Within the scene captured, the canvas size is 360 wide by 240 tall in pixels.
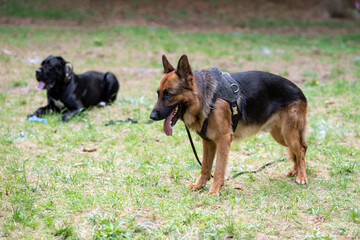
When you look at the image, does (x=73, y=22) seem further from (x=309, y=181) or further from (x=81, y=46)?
(x=309, y=181)

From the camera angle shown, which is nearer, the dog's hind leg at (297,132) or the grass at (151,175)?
the grass at (151,175)

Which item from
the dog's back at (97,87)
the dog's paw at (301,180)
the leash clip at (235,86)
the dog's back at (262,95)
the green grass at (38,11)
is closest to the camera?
the leash clip at (235,86)

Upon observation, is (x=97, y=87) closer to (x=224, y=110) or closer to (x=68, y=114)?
(x=68, y=114)

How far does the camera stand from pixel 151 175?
16.9 feet

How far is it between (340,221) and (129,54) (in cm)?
1002

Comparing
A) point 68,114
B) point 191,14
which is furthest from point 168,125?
point 191,14

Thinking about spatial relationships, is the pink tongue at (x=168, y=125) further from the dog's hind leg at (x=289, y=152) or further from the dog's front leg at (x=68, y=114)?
the dog's front leg at (x=68, y=114)

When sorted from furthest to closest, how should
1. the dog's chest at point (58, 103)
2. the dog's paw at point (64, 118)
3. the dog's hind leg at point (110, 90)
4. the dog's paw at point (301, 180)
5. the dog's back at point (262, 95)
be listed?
the dog's hind leg at point (110, 90), the dog's chest at point (58, 103), the dog's paw at point (64, 118), the dog's paw at point (301, 180), the dog's back at point (262, 95)

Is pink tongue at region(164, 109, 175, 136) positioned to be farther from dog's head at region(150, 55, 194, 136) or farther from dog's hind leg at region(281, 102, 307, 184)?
dog's hind leg at region(281, 102, 307, 184)

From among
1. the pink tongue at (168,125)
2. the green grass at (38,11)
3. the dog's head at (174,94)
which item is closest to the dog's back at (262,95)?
the dog's head at (174,94)

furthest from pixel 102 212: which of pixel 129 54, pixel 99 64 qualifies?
pixel 129 54

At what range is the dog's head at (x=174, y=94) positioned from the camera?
4.42m

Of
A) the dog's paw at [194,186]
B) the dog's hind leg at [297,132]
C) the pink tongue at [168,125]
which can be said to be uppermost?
the pink tongue at [168,125]

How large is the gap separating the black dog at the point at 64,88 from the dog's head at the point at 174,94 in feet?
12.3
